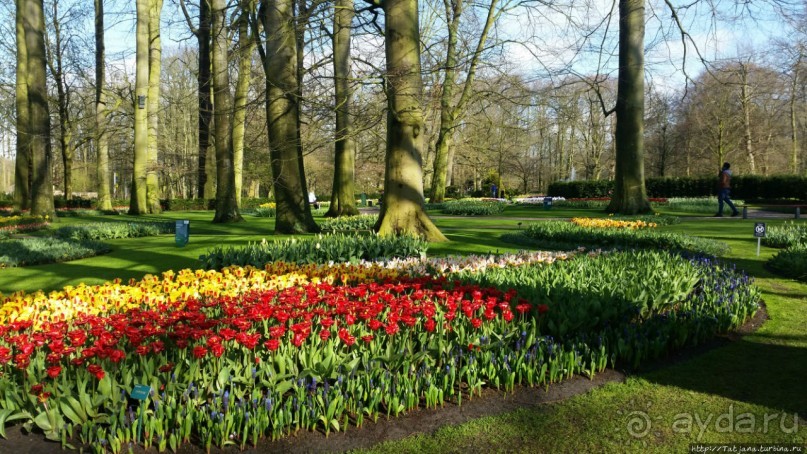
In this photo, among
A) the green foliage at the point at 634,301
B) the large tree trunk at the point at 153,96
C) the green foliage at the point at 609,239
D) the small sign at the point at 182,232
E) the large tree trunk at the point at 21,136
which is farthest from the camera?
the large tree trunk at the point at 153,96

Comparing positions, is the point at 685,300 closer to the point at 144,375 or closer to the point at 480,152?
the point at 144,375

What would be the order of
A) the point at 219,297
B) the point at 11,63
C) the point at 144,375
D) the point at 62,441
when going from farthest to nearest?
the point at 11,63, the point at 219,297, the point at 144,375, the point at 62,441

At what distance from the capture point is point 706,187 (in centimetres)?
3198

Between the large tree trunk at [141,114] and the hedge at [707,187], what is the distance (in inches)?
980

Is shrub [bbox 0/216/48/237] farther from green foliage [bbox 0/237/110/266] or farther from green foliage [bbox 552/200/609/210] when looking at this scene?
green foliage [bbox 552/200/609/210]

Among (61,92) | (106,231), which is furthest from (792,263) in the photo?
(61,92)

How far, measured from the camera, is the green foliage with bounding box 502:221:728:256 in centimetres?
921

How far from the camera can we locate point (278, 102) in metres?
12.4

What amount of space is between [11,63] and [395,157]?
29.0 meters

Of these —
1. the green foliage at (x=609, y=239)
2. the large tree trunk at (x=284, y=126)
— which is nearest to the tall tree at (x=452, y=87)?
the large tree trunk at (x=284, y=126)

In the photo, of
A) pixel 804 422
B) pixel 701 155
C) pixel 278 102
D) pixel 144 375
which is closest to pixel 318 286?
pixel 144 375

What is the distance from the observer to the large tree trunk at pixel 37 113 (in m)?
16.9

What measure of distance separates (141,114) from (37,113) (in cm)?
525

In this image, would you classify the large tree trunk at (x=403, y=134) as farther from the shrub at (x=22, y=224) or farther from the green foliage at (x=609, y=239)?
the shrub at (x=22, y=224)
